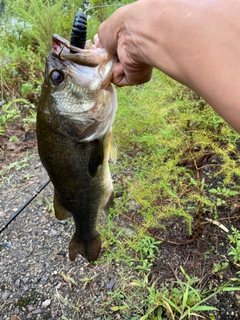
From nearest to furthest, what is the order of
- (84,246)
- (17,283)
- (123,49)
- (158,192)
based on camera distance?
(123,49)
(84,246)
(158,192)
(17,283)

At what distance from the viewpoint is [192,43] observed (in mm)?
993

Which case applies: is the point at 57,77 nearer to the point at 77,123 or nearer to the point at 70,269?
the point at 77,123

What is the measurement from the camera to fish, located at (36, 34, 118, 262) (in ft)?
5.06

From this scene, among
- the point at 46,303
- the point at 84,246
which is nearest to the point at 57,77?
the point at 84,246

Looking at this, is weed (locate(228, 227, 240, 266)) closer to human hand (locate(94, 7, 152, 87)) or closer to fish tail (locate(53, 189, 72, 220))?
fish tail (locate(53, 189, 72, 220))

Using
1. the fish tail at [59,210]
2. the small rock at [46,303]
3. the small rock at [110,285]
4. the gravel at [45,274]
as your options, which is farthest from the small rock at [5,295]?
the fish tail at [59,210]

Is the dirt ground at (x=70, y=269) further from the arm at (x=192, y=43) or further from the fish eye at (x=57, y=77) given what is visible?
the arm at (x=192, y=43)

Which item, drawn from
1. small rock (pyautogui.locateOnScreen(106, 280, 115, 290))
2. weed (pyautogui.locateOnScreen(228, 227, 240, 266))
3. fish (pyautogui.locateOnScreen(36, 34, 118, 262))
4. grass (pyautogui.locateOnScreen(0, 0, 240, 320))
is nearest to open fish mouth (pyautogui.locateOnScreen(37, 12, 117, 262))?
fish (pyautogui.locateOnScreen(36, 34, 118, 262))

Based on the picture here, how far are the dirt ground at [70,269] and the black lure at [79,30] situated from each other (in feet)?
5.26

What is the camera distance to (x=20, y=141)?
4.23 metres

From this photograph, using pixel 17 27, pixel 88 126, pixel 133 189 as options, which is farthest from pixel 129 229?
pixel 17 27

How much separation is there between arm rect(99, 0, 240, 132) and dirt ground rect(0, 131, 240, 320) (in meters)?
1.64

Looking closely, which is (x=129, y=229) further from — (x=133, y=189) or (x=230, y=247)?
(x=230, y=247)

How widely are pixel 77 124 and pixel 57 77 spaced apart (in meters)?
0.25
